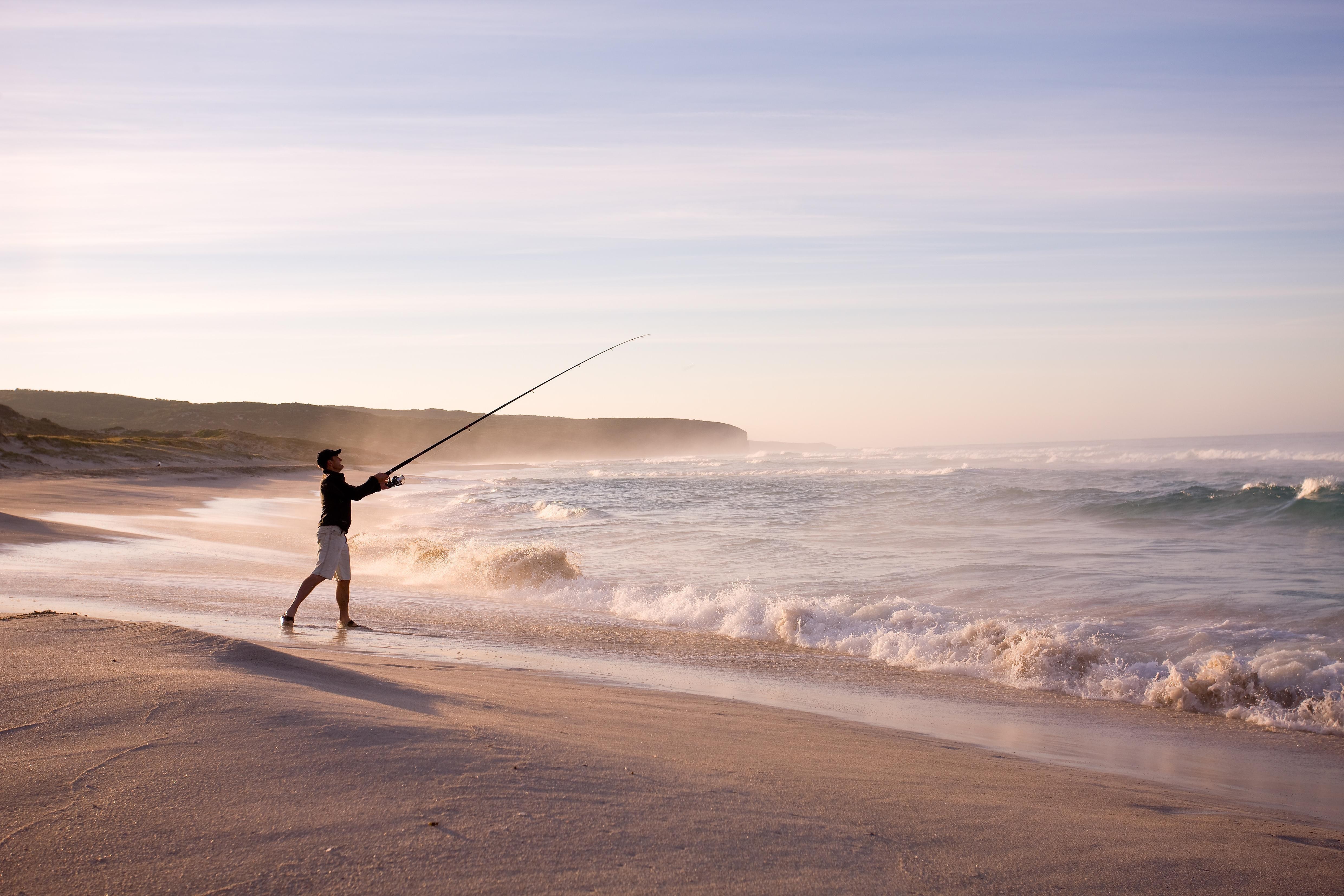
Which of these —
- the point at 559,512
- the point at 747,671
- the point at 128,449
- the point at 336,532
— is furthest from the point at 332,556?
the point at 128,449

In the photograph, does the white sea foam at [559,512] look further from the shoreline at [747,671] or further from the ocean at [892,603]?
the shoreline at [747,671]

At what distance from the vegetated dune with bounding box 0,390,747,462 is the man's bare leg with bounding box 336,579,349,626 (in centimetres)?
6831

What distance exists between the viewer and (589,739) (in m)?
3.44

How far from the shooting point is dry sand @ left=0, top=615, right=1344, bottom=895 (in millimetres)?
2137

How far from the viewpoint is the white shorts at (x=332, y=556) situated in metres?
7.14

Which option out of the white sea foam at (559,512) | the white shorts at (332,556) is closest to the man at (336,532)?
the white shorts at (332,556)

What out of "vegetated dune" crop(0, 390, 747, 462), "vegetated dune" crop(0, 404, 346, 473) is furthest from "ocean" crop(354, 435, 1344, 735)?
"vegetated dune" crop(0, 390, 747, 462)

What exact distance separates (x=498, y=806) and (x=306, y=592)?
16.8 ft

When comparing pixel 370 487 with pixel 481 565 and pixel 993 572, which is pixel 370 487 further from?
pixel 993 572

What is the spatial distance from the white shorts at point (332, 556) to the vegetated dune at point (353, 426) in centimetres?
6818

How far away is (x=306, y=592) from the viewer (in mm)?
6988

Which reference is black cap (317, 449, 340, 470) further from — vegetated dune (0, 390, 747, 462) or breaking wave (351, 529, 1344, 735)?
vegetated dune (0, 390, 747, 462)

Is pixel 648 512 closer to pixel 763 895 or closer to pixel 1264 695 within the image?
pixel 1264 695

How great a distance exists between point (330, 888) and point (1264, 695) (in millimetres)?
5877
